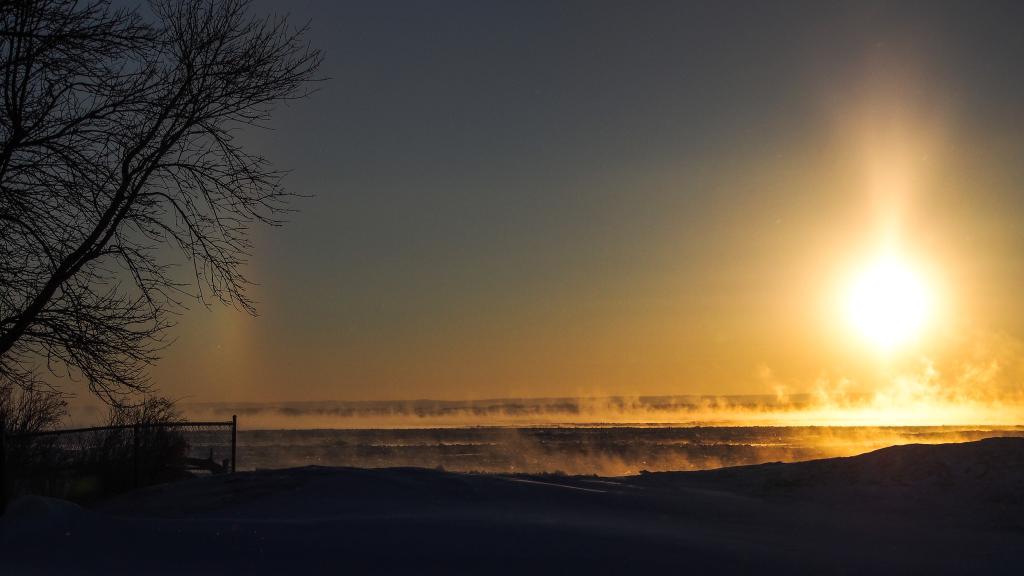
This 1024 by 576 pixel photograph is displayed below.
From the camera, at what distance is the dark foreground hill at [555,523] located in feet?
31.3

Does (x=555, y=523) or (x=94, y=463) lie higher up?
(x=94, y=463)

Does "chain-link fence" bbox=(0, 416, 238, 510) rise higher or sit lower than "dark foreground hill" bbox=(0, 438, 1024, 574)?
higher

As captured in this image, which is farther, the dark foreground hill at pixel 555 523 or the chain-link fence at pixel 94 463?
the chain-link fence at pixel 94 463

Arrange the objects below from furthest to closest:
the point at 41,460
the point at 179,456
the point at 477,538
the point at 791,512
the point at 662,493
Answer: the point at 179,456
the point at 41,460
the point at 662,493
the point at 791,512
the point at 477,538

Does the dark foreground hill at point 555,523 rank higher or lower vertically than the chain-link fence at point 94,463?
lower

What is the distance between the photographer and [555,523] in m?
10.9

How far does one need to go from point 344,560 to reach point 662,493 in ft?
20.7

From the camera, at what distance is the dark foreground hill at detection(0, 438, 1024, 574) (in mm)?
9531

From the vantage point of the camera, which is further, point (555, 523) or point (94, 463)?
point (94, 463)

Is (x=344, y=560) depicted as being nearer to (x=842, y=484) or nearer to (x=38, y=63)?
(x=38, y=63)

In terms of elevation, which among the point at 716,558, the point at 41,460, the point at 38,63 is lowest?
the point at 716,558

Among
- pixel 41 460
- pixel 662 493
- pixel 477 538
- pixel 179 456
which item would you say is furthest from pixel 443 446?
pixel 477 538

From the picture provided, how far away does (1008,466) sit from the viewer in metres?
14.6

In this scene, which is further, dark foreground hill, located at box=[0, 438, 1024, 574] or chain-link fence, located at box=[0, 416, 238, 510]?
chain-link fence, located at box=[0, 416, 238, 510]
